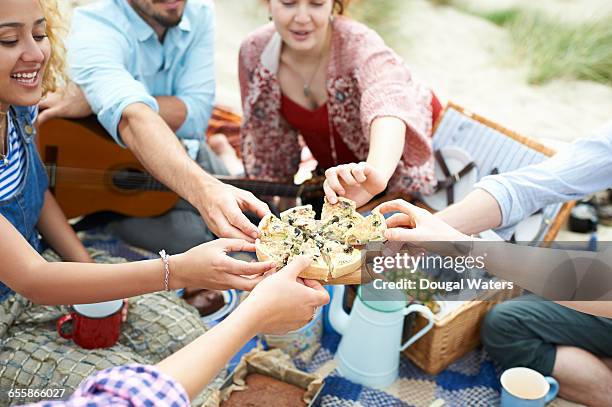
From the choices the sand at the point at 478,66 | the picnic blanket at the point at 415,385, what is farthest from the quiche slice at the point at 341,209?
the sand at the point at 478,66

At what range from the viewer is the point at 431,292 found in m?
2.91

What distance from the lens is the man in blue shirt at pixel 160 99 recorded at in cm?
252

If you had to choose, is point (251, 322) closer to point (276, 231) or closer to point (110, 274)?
point (276, 231)

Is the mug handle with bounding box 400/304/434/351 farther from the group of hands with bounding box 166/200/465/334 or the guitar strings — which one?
the guitar strings

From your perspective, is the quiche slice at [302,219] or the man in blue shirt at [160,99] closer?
the quiche slice at [302,219]

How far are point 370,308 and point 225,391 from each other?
25.4 inches

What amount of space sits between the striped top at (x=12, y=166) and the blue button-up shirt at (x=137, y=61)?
1.38ft

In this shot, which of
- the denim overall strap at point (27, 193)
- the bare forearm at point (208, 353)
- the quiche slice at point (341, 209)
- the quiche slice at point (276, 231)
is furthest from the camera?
the denim overall strap at point (27, 193)

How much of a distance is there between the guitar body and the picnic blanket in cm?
A: 119

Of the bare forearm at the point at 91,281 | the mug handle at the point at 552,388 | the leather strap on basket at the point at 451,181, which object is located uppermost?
the bare forearm at the point at 91,281

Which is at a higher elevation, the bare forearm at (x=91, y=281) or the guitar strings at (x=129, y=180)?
the bare forearm at (x=91, y=281)

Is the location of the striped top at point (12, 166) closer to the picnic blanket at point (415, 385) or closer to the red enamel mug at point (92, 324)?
the red enamel mug at point (92, 324)

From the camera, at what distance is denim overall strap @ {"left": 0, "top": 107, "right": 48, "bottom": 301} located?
8.02ft

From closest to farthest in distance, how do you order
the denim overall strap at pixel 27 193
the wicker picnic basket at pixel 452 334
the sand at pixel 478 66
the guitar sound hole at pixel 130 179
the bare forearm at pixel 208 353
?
the bare forearm at pixel 208 353 → the denim overall strap at pixel 27 193 → the wicker picnic basket at pixel 452 334 → the guitar sound hole at pixel 130 179 → the sand at pixel 478 66
